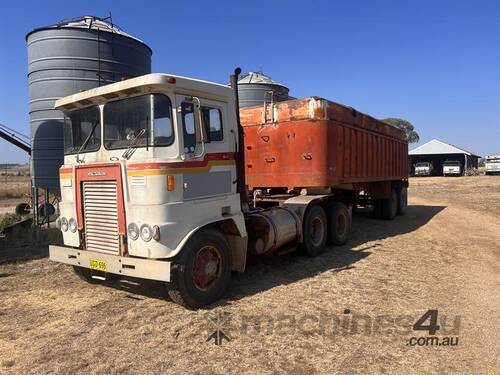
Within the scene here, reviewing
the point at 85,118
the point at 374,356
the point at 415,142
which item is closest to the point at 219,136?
the point at 85,118

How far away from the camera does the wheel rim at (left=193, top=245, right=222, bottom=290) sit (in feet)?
18.2

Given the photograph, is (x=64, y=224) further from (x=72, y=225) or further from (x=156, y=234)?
(x=156, y=234)

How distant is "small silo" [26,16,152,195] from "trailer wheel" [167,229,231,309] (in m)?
6.26

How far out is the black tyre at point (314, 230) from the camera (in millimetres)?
8474

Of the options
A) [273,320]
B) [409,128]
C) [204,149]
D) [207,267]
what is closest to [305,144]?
[204,149]

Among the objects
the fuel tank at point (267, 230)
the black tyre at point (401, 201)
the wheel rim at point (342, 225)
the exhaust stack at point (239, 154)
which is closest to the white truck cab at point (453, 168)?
the black tyre at point (401, 201)

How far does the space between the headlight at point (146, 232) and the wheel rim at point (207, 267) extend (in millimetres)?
673

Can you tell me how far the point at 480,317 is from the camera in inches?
210

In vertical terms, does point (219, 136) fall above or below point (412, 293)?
above

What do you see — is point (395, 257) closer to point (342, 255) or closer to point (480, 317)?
point (342, 255)

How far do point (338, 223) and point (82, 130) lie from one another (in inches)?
235

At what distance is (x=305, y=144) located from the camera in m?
9.11

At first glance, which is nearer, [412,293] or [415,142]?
[412,293]

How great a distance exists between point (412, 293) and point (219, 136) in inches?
142
